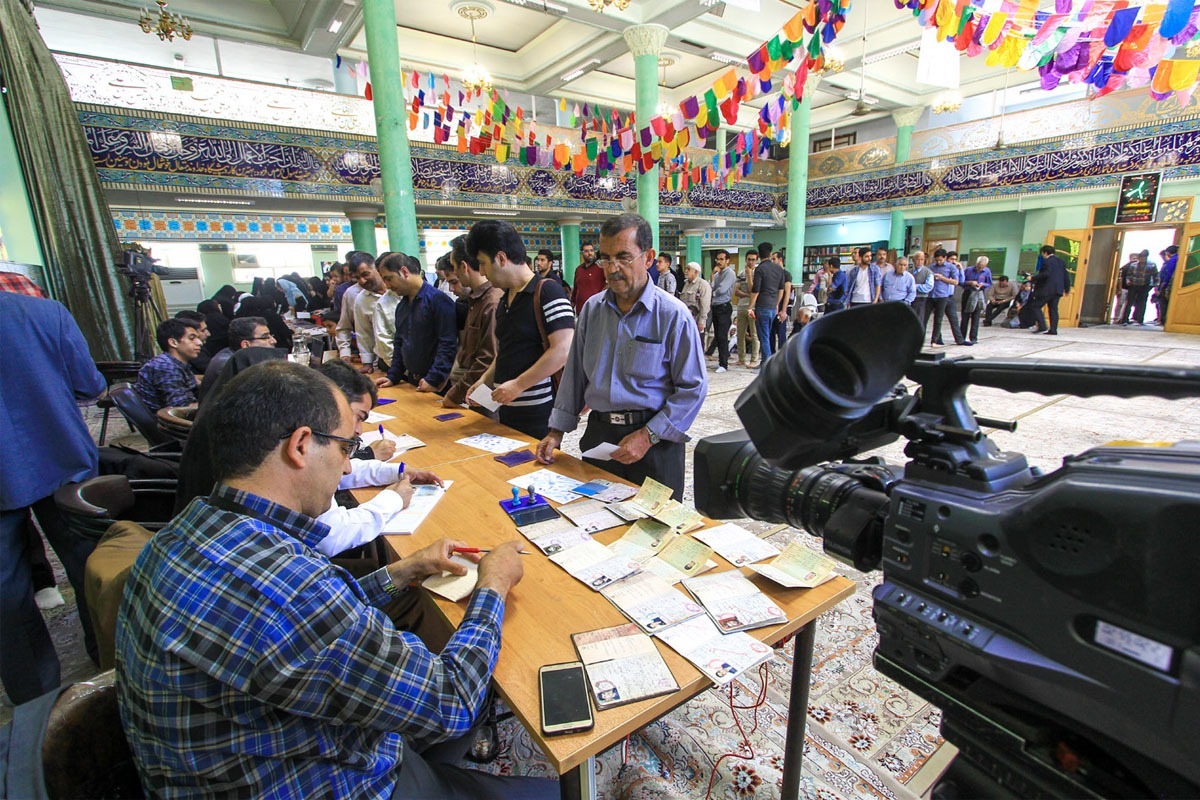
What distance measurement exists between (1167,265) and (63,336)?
47.9ft

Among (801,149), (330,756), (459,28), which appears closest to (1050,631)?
(330,756)

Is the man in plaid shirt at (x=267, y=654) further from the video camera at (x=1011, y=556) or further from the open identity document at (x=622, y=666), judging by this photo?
the video camera at (x=1011, y=556)

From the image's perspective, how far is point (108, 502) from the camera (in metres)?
1.65

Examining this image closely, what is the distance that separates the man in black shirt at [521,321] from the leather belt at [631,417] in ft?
1.43

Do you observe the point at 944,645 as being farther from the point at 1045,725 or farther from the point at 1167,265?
the point at 1167,265

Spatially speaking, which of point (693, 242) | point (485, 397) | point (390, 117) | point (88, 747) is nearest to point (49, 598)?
point (485, 397)

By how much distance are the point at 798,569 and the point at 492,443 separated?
1315mm

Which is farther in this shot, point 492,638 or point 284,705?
point 492,638

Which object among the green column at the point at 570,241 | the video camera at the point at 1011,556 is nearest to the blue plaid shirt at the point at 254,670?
the video camera at the point at 1011,556

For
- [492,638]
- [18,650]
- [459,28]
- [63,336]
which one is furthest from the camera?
[459,28]

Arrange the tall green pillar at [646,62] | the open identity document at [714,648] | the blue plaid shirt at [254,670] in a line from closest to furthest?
the blue plaid shirt at [254,670], the open identity document at [714,648], the tall green pillar at [646,62]

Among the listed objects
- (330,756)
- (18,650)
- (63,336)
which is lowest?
(18,650)

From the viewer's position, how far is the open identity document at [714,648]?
2.91 ft

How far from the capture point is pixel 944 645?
1.80 feet
